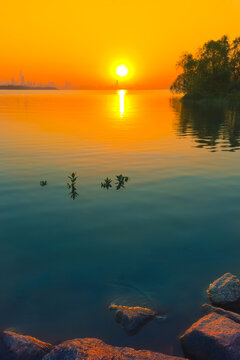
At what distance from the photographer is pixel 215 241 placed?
11531 millimetres

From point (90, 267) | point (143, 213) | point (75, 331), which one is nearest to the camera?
point (75, 331)

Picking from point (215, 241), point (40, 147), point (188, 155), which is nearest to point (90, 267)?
point (215, 241)

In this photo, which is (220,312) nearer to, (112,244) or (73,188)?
(112,244)

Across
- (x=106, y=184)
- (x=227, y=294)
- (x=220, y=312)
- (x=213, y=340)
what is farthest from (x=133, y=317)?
(x=106, y=184)

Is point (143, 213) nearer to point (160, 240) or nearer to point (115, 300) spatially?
point (160, 240)

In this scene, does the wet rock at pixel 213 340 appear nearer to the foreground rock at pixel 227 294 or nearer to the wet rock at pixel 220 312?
the wet rock at pixel 220 312

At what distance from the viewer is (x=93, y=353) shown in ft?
19.8

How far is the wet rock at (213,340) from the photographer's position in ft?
19.6

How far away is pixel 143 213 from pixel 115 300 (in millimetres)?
6238

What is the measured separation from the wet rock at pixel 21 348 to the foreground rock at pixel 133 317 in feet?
5.84

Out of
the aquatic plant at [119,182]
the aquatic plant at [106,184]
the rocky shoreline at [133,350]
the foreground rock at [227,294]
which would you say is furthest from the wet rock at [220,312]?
the aquatic plant at [106,184]

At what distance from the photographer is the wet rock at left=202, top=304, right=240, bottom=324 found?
7.18m

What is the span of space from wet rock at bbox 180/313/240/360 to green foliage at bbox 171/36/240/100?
137m

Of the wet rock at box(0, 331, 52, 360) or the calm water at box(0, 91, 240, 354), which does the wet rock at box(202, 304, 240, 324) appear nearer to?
the calm water at box(0, 91, 240, 354)
